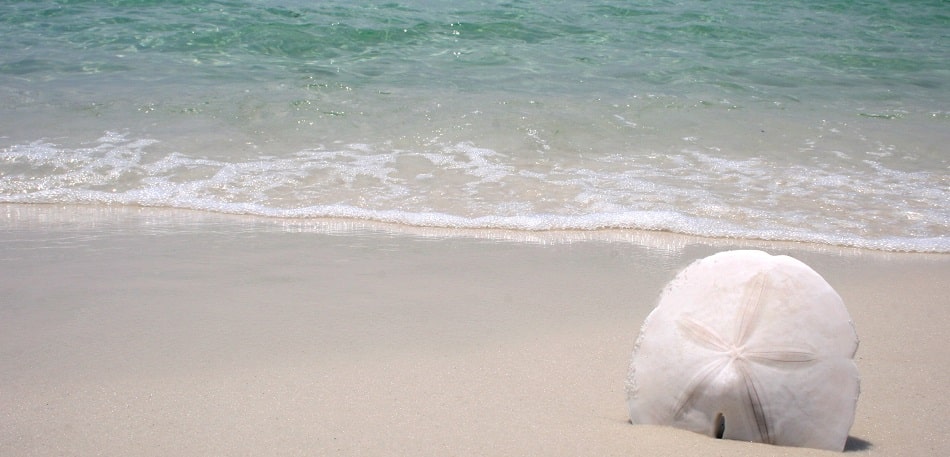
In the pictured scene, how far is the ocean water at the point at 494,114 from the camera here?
5.09 metres

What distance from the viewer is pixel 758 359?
6.73 ft

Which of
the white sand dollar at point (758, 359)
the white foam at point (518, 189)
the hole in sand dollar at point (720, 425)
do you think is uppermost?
the white sand dollar at point (758, 359)

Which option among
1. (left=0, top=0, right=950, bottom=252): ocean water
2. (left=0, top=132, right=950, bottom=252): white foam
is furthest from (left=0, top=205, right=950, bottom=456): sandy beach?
(left=0, top=0, right=950, bottom=252): ocean water

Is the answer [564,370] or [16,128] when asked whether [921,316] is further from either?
[16,128]

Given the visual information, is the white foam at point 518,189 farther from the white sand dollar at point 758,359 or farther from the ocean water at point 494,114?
the white sand dollar at point 758,359

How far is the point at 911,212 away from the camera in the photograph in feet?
16.3

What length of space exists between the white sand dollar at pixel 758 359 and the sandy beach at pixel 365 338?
0.08m

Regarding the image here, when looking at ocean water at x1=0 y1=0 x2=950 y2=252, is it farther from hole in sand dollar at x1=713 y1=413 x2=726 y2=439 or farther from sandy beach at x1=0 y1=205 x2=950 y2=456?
hole in sand dollar at x1=713 y1=413 x2=726 y2=439

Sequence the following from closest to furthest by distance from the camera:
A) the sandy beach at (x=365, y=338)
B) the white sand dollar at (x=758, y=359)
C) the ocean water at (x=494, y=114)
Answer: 1. the white sand dollar at (x=758, y=359)
2. the sandy beach at (x=365, y=338)
3. the ocean water at (x=494, y=114)

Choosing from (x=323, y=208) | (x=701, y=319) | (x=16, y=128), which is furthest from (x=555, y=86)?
(x=701, y=319)

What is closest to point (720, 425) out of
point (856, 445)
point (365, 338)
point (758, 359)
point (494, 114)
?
point (758, 359)

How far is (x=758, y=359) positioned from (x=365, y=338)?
1564mm

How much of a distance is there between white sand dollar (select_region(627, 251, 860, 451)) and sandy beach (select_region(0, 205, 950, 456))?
3.1 inches

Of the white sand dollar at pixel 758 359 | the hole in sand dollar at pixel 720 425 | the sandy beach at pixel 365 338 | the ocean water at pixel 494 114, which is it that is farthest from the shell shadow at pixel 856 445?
the ocean water at pixel 494 114
